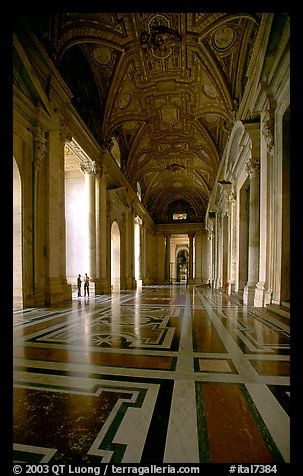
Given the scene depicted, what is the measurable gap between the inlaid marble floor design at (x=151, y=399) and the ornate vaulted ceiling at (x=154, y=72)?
7341mm

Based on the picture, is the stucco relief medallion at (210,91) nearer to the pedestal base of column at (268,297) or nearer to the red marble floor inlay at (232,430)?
the pedestal base of column at (268,297)

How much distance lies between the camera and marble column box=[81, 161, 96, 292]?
11.7m

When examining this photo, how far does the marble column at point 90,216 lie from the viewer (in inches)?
460

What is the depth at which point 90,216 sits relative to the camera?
12008 mm

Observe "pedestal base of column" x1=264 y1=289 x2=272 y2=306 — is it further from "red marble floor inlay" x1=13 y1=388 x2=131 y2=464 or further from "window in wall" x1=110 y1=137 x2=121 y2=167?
"window in wall" x1=110 y1=137 x2=121 y2=167

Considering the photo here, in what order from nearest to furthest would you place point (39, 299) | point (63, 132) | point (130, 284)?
point (39, 299) → point (63, 132) → point (130, 284)

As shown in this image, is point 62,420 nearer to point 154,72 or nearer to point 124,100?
point 154,72

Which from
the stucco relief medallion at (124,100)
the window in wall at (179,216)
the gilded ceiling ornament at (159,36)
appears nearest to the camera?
the gilded ceiling ornament at (159,36)

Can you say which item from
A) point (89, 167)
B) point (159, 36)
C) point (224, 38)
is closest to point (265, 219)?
point (224, 38)

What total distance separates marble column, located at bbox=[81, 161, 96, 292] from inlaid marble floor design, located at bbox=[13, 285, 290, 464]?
8012 mm

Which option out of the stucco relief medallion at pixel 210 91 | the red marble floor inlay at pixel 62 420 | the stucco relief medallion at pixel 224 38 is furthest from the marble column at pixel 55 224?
the stucco relief medallion at pixel 210 91

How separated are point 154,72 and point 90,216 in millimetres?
6985

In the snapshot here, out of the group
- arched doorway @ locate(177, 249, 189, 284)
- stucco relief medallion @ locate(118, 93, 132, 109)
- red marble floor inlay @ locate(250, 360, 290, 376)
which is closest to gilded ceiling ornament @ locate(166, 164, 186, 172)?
stucco relief medallion @ locate(118, 93, 132, 109)

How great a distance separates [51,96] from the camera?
307 inches
